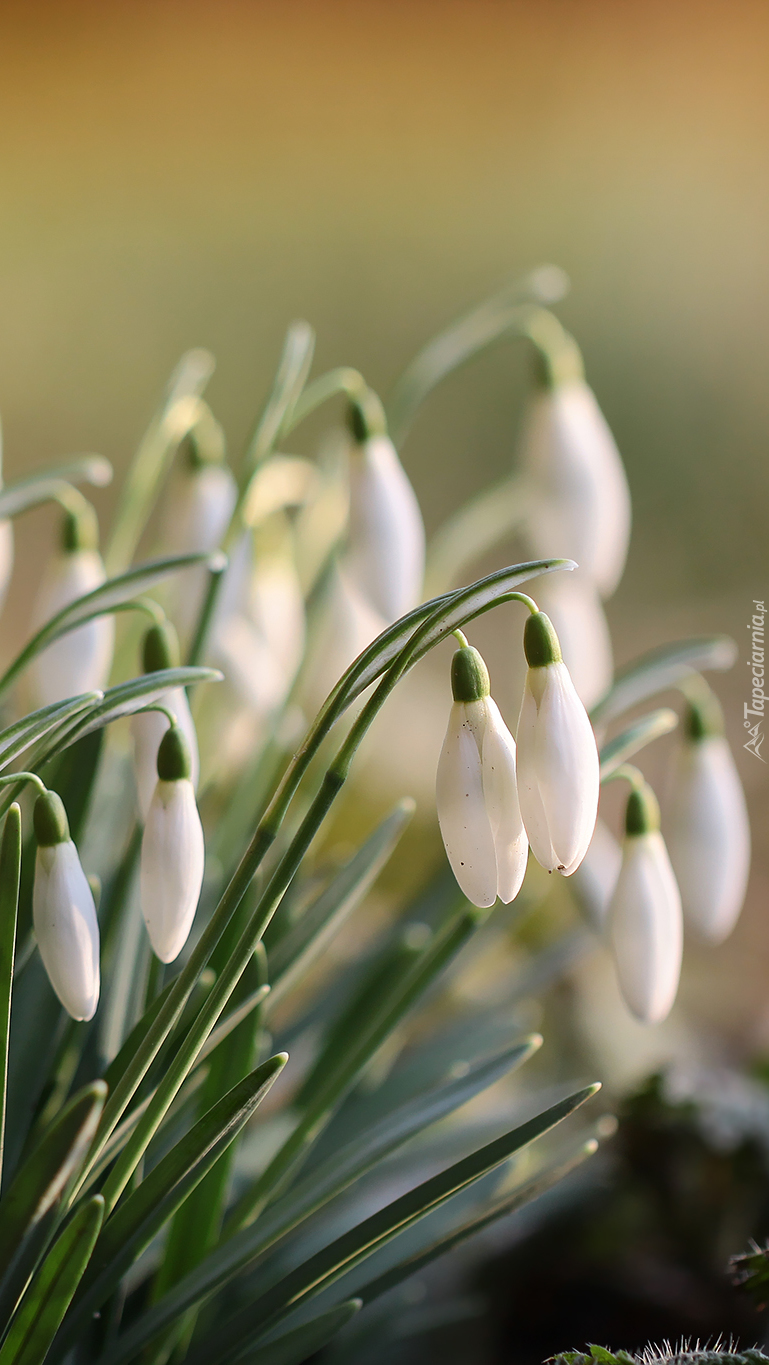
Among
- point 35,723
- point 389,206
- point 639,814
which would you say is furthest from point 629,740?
point 389,206

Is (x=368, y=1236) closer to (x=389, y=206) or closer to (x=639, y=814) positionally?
(x=639, y=814)

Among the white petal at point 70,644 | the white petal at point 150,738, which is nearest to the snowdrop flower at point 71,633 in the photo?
the white petal at point 70,644

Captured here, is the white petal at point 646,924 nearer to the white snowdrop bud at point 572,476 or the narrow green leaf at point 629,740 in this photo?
the narrow green leaf at point 629,740

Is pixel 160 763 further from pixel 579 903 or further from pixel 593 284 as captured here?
pixel 593 284

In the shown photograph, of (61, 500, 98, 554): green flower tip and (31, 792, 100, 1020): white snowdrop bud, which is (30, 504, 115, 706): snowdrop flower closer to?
(61, 500, 98, 554): green flower tip

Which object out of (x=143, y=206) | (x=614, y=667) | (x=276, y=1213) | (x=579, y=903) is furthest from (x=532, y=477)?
(x=143, y=206)
